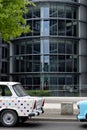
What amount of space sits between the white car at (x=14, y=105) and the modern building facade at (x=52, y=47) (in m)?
41.7

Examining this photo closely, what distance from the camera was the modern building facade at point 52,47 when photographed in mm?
58750

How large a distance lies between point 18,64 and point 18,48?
264 centimetres

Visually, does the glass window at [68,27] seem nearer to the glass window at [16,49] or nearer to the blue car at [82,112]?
the glass window at [16,49]

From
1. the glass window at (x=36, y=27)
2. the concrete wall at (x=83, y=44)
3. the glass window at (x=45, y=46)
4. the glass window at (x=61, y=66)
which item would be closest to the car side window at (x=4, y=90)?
the glass window at (x=45, y=46)

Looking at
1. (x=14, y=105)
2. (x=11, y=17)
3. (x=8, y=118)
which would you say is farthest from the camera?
(x=11, y=17)

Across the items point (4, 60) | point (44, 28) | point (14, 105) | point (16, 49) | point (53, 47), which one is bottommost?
point (14, 105)

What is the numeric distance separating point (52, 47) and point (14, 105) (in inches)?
1736

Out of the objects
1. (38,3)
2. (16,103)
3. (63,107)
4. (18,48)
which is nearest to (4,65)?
(18,48)

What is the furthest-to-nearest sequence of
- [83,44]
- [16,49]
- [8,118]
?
[16,49] → [83,44] → [8,118]

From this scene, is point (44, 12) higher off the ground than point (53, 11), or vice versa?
point (53, 11)

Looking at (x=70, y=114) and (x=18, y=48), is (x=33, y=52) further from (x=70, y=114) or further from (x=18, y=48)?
(x=70, y=114)

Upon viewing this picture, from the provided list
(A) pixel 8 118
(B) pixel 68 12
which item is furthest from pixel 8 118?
(B) pixel 68 12

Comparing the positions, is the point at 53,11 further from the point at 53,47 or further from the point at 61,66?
the point at 61,66

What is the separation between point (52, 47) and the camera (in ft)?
195
